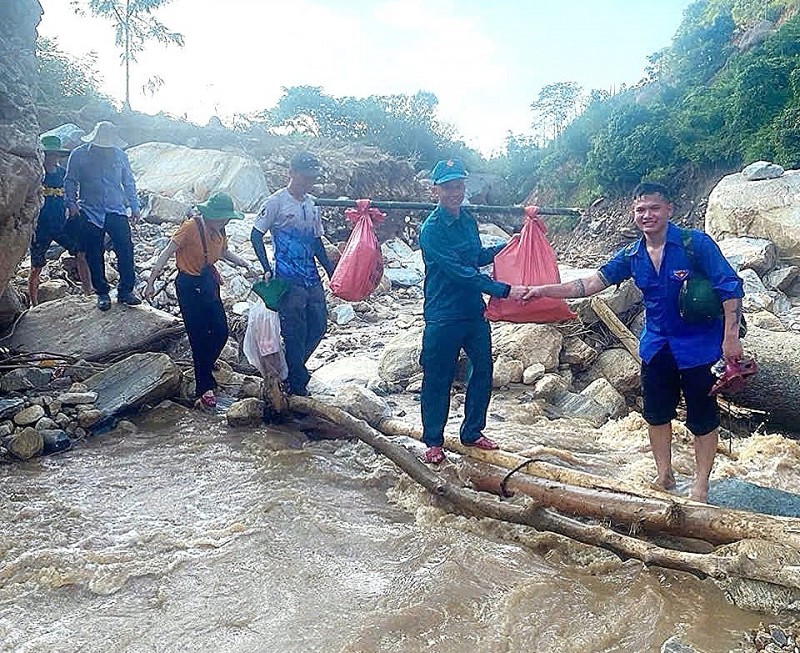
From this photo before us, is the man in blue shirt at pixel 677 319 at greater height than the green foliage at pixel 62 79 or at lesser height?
lesser

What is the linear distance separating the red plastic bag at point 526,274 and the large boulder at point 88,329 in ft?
10.8

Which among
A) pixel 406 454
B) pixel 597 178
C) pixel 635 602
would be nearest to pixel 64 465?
pixel 406 454

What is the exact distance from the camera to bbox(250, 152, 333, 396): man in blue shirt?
450cm

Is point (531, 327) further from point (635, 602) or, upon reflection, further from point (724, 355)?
point (635, 602)

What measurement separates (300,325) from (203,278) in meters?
0.86

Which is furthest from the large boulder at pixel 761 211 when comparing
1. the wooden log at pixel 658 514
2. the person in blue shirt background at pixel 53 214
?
the person in blue shirt background at pixel 53 214

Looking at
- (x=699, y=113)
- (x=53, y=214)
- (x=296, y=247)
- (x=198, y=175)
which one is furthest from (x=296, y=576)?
(x=699, y=113)

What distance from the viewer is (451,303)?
11.6 ft

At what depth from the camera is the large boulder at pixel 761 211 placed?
400 inches

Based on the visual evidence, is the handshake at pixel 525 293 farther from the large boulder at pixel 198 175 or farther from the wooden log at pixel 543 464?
the large boulder at pixel 198 175

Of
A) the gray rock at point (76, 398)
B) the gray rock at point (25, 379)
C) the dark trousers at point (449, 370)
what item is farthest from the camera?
the gray rock at point (25, 379)

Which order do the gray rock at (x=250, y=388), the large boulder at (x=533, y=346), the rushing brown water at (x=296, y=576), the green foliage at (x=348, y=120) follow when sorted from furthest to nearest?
the green foliage at (x=348, y=120)
the large boulder at (x=533, y=346)
the gray rock at (x=250, y=388)
the rushing brown water at (x=296, y=576)

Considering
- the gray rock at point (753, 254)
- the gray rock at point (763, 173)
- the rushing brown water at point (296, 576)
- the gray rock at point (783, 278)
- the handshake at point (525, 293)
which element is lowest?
the rushing brown water at point (296, 576)

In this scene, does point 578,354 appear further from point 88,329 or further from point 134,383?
point 88,329
